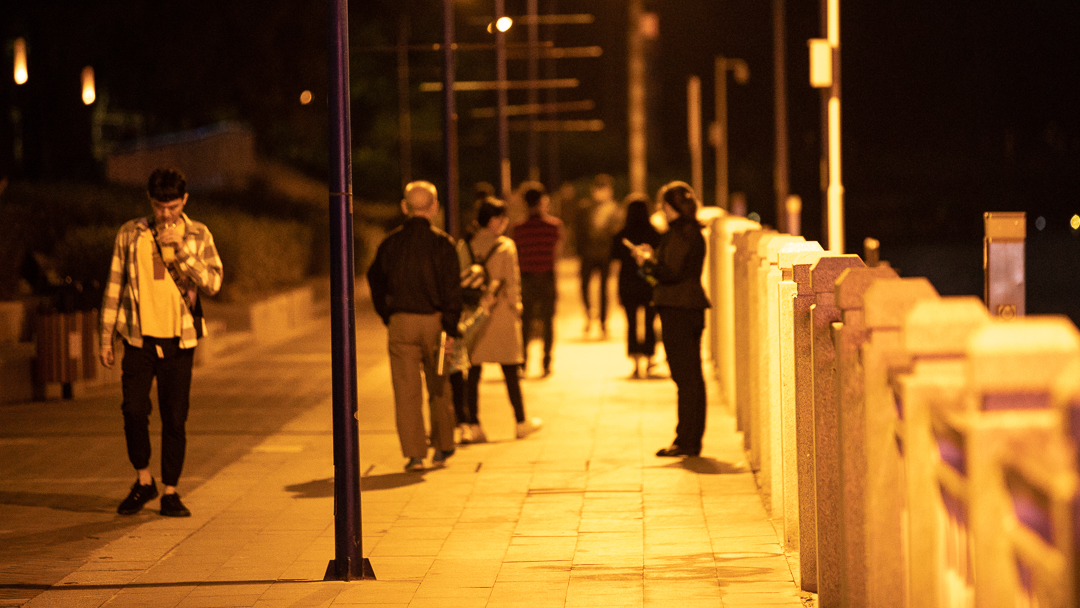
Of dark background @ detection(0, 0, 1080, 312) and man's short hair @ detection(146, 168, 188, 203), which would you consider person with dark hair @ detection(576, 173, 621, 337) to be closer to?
man's short hair @ detection(146, 168, 188, 203)

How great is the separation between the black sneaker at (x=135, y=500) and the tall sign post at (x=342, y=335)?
2.11m

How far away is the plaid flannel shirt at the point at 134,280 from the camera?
8688 mm

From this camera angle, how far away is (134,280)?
8711 millimetres

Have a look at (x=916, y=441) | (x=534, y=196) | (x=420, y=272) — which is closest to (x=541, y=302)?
(x=534, y=196)

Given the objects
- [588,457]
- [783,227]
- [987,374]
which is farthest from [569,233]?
[987,374]

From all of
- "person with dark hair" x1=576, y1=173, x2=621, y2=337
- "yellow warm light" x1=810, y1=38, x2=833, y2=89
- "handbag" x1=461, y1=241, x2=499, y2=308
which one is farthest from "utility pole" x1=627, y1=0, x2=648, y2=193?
"handbag" x1=461, y1=241, x2=499, y2=308

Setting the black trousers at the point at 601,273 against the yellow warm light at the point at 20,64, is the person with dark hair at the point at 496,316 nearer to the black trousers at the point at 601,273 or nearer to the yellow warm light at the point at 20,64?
the black trousers at the point at 601,273

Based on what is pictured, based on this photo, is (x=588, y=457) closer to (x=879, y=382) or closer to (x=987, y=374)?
(x=879, y=382)

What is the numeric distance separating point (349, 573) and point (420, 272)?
3131mm

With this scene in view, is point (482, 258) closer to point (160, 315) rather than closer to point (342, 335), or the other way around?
point (160, 315)

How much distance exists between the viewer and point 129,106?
40.7m

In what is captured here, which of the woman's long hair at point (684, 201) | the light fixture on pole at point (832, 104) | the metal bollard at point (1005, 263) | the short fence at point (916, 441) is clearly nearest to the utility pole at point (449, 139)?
the woman's long hair at point (684, 201)

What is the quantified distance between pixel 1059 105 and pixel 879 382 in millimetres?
68540

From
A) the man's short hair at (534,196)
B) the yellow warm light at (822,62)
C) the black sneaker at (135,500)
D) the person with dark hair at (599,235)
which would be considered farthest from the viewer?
the person with dark hair at (599,235)
